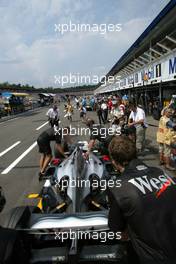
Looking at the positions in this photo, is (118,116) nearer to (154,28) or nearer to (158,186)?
(154,28)

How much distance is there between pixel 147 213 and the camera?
78.0 inches

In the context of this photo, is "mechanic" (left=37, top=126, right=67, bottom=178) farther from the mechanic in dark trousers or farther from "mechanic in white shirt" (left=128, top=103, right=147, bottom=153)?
the mechanic in dark trousers

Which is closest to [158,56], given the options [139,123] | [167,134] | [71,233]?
[139,123]

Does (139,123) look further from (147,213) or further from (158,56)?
(158,56)

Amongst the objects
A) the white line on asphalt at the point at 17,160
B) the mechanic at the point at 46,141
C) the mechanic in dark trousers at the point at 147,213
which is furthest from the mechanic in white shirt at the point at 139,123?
the mechanic in dark trousers at the point at 147,213

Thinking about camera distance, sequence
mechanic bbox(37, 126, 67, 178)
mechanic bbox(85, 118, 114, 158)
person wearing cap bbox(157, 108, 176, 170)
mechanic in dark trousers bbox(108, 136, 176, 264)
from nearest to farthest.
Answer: mechanic in dark trousers bbox(108, 136, 176, 264)
mechanic bbox(85, 118, 114, 158)
mechanic bbox(37, 126, 67, 178)
person wearing cap bbox(157, 108, 176, 170)

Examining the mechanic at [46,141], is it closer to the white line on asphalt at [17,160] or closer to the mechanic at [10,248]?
the white line on asphalt at [17,160]

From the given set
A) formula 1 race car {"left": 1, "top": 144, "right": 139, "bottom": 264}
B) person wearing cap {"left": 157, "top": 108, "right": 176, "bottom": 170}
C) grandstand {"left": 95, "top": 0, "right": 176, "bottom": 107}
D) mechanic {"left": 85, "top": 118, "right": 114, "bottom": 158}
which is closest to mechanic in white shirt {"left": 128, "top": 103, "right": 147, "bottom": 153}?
grandstand {"left": 95, "top": 0, "right": 176, "bottom": 107}

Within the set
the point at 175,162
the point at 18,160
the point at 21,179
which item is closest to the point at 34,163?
the point at 18,160

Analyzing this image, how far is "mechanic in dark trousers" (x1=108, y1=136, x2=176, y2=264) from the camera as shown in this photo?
1.96m

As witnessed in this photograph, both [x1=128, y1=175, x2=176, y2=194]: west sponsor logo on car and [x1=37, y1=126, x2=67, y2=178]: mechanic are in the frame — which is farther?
[x1=37, y1=126, x2=67, y2=178]: mechanic

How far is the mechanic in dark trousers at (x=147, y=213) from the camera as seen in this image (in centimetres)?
196

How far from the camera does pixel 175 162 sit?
7281 mm

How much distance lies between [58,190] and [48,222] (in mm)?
1321
